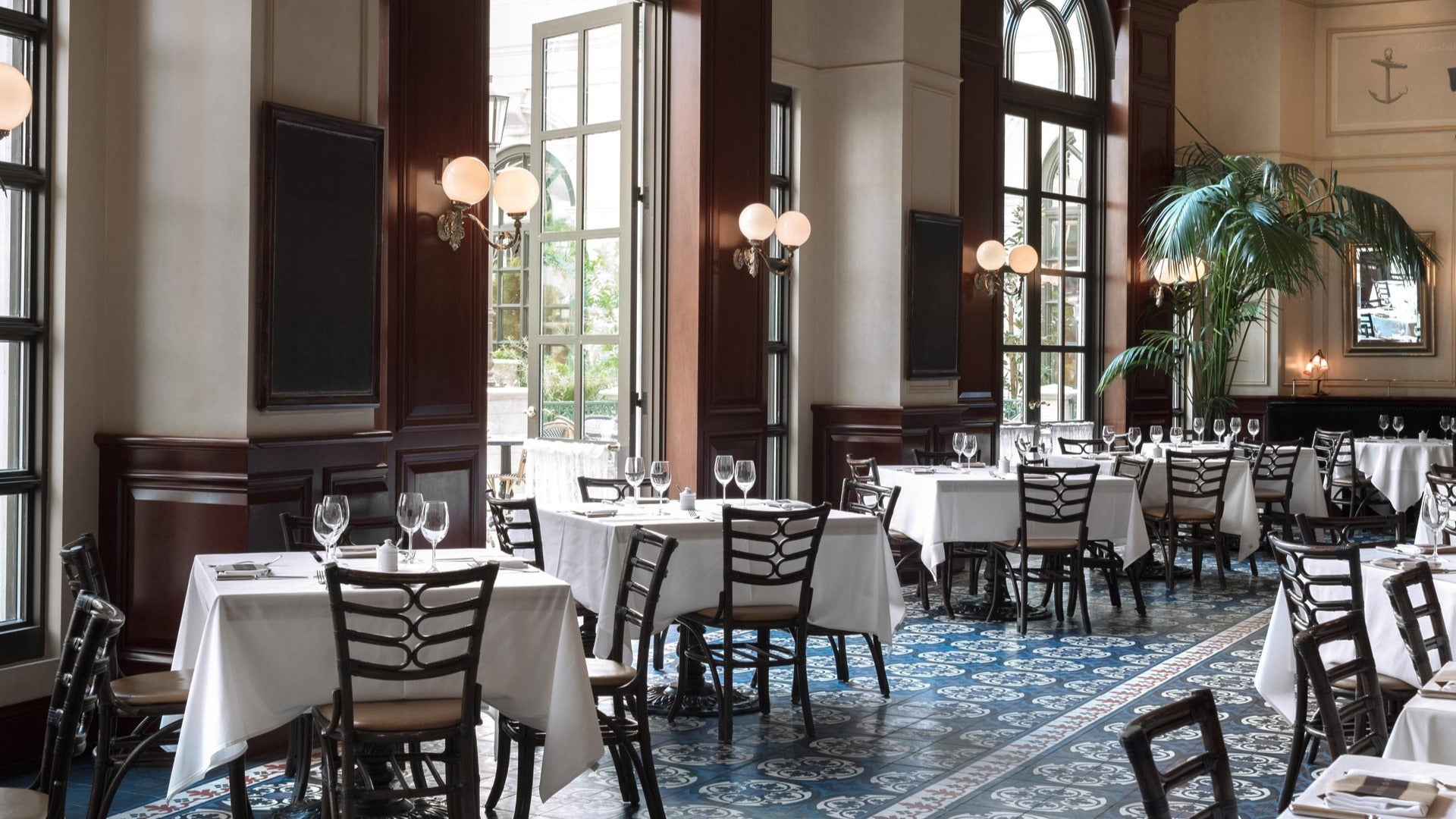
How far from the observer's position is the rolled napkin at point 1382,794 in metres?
2.14

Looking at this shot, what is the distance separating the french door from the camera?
810 centimetres

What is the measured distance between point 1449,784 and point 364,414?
15.2ft

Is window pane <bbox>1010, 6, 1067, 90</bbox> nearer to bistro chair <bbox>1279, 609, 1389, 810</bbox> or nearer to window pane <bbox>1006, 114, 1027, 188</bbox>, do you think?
window pane <bbox>1006, 114, 1027, 188</bbox>

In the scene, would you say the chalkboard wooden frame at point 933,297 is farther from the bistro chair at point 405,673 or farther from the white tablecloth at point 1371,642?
the bistro chair at point 405,673

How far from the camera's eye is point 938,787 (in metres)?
4.82

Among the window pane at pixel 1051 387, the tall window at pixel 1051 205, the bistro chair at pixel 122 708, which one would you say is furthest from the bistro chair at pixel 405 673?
the window pane at pixel 1051 387

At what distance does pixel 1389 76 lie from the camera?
1409 cm

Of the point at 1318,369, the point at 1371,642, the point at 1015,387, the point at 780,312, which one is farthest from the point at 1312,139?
the point at 1371,642

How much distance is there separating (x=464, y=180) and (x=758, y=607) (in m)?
2.42

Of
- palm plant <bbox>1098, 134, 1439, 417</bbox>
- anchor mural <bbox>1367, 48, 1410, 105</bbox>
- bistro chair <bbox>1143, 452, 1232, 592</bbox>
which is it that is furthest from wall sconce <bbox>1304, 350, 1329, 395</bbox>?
bistro chair <bbox>1143, 452, 1232, 592</bbox>

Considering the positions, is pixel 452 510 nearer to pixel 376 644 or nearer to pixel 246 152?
pixel 246 152

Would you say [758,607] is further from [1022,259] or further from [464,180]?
[1022,259]

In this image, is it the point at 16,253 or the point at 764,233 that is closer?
the point at 16,253

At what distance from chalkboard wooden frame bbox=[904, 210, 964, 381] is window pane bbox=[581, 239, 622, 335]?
2431 mm
